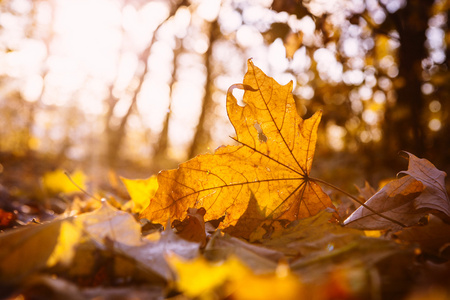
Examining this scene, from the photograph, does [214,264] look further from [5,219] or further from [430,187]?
[5,219]

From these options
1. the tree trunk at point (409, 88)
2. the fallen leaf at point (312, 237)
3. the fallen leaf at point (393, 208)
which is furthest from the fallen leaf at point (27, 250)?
the tree trunk at point (409, 88)

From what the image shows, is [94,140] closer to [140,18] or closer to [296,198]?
[140,18]

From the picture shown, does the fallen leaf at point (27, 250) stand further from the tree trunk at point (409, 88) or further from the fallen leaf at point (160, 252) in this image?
the tree trunk at point (409, 88)

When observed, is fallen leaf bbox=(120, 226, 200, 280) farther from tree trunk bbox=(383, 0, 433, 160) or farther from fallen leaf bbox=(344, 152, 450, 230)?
tree trunk bbox=(383, 0, 433, 160)

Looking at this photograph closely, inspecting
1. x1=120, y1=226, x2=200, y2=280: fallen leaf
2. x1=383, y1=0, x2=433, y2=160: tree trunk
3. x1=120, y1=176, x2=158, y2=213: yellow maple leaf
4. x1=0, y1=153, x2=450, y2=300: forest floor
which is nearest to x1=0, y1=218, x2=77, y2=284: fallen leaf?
x1=0, y1=153, x2=450, y2=300: forest floor

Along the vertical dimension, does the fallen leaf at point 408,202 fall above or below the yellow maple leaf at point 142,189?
above

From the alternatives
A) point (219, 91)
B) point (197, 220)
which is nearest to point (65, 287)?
point (197, 220)
